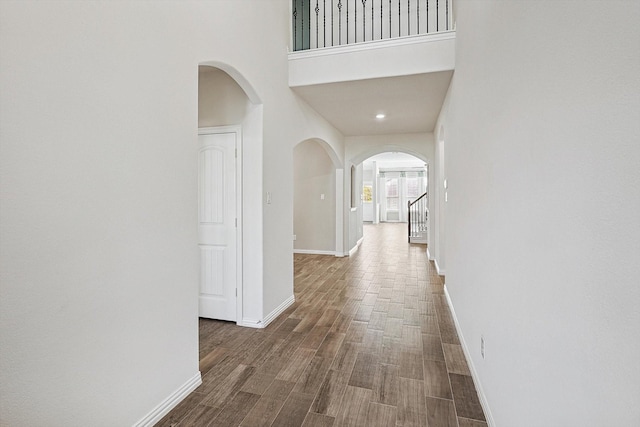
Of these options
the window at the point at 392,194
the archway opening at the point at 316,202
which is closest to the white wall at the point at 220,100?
the archway opening at the point at 316,202

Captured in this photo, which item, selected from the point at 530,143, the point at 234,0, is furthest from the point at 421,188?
the point at 530,143

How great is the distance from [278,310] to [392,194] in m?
13.9

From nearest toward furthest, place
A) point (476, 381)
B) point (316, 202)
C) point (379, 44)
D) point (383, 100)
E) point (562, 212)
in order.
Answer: point (562, 212) → point (476, 381) → point (379, 44) → point (383, 100) → point (316, 202)

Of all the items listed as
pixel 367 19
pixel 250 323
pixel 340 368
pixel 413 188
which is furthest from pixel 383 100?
pixel 413 188

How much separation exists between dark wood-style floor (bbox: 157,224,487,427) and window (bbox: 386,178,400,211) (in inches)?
500

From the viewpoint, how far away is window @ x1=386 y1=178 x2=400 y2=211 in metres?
16.9

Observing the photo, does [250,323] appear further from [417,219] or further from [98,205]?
[417,219]

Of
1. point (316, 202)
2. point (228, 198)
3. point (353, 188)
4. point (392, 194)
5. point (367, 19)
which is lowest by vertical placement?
point (228, 198)

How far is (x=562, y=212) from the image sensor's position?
38.9 inches

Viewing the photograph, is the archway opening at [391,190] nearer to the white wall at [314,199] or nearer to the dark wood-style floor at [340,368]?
the white wall at [314,199]

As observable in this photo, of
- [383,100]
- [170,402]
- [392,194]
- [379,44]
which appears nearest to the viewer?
[170,402]

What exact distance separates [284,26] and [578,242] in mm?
3840

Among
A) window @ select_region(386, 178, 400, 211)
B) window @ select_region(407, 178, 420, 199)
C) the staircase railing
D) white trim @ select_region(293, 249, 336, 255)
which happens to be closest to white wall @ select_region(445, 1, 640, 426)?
white trim @ select_region(293, 249, 336, 255)

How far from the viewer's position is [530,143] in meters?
1.24
